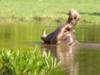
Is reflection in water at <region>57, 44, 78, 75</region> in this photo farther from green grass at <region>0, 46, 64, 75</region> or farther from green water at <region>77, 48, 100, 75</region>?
green grass at <region>0, 46, 64, 75</region>

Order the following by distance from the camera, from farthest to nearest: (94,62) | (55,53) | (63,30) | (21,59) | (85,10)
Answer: (85,10)
(63,30)
(55,53)
(94,62)
(21,59)

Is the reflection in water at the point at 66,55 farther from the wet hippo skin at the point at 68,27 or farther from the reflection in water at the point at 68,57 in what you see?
the wet hippo skin at the point at 68,27

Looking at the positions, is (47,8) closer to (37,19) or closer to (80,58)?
(37,19)

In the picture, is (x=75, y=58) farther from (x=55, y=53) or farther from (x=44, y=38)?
(x=44, y=38)

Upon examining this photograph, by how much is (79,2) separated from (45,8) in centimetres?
445

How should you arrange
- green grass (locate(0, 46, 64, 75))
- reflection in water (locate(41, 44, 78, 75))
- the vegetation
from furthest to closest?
the vegetation < reflection in water (locate(41, 44, 78, 75)) < green grass (locate(0, 46, 64, 75))

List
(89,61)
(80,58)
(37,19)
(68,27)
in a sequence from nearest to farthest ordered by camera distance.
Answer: (89,61) → (80,58) → (68,27) → (37,19)

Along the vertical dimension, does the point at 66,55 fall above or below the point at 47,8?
below

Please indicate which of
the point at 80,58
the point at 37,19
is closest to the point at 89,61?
the point at 80,58

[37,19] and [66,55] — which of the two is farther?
[37,19]

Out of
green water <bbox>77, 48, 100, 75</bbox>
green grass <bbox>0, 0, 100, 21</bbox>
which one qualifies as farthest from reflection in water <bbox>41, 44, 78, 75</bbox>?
green grass <bbox>0, 0, 100, 21</bbox>

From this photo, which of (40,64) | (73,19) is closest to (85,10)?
(73,19)

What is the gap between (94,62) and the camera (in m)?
15.1

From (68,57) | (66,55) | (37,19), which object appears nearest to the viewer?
(68,57)
